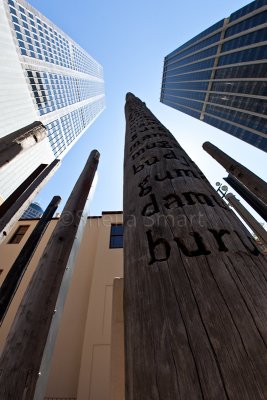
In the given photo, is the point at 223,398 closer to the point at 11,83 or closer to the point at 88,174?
the point at 88,174

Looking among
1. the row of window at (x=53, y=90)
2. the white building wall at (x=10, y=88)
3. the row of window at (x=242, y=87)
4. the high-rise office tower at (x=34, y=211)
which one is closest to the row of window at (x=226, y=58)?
the row of window at (x=242, y=87)

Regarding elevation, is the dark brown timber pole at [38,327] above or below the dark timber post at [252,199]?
below

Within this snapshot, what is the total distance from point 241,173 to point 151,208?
3.49 metres

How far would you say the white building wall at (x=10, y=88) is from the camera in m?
39.4

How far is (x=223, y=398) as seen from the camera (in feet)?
1.77

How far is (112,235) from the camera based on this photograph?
12.1 metres

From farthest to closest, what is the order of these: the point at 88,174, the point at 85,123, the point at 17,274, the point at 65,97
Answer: the point at 85,123 < the point at 65,97 < the point at 17,274 < the point at 88,174

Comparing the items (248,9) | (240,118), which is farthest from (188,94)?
(248,9)

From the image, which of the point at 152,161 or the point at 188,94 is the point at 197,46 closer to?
the point at 188,94

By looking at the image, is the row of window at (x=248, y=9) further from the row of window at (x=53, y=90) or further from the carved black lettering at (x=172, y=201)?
the carved black lettering at (x=172, y=201)

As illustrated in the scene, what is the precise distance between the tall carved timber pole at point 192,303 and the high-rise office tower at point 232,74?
50.5m

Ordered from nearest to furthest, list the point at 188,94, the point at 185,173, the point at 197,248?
the point at 197,248 < the point at 185,173 < the point at 188,94

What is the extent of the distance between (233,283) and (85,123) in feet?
381

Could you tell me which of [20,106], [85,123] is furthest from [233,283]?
[85,123]
